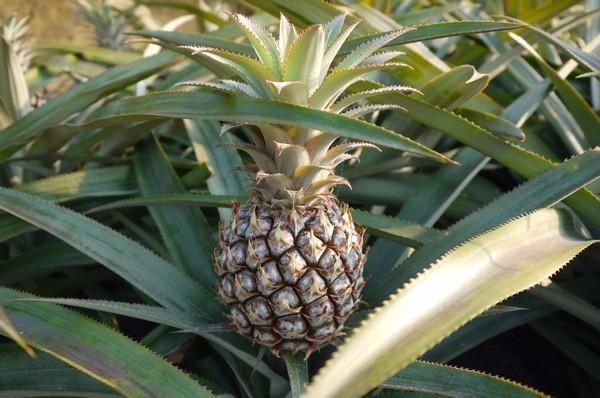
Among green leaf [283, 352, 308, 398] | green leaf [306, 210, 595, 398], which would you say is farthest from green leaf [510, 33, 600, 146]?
green leaf [283, 352, 308, 398]

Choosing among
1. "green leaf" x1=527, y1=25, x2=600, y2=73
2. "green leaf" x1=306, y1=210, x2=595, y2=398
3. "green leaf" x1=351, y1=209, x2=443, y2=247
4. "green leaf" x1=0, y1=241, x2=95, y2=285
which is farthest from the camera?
"green leaf" x1=0, y1=241, x2=95, y2=285

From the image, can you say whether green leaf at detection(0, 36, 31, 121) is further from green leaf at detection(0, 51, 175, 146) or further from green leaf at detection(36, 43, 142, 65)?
green leaf at detection(36, 43, 142, 65)

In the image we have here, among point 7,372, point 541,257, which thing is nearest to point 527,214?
point 541,257

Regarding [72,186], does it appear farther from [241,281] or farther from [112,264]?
[241,281]

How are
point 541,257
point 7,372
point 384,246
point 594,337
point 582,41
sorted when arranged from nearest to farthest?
point 541,257 → point 7,372 → point 384,246 → point 594,337 → point 582,41

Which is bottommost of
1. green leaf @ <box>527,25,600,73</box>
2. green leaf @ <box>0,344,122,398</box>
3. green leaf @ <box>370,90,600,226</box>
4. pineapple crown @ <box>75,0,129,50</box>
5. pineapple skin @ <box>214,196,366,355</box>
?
green leaf @ <box>0,344,122,398</box>

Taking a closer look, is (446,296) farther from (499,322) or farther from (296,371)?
(499,322)
